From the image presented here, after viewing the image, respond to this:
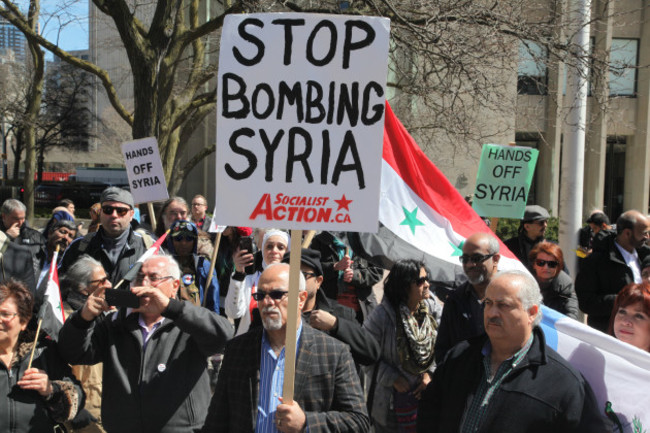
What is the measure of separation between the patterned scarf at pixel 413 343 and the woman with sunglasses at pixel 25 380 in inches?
76.7

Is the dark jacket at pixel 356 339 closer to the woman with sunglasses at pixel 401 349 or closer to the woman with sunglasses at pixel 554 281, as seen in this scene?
the woman with sunglasses at pixel 401 349

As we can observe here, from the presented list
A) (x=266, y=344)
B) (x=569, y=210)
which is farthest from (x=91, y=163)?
(x=266, y=344)

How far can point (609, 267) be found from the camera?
6016 mm

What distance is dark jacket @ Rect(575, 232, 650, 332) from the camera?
5891 millimetres

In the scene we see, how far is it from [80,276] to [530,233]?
4198 millimetres

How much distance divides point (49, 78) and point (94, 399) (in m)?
33.5

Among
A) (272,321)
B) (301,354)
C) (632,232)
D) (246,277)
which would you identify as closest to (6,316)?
Result: (272,321)

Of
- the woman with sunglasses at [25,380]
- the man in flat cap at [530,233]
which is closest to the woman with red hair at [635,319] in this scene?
the woman with sunglasses at [25,380]

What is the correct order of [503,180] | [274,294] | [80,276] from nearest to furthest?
[274,294], [80,276], [503,180]

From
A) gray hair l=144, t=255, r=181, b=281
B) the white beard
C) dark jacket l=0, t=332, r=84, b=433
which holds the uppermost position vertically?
gray hair l=144, t=255, r=181, b=281

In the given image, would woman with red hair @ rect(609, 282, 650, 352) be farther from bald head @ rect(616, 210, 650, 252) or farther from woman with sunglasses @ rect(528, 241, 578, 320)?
bald head @ rect(616, 210, 650, 252)

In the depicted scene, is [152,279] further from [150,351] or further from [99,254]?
[99,254]

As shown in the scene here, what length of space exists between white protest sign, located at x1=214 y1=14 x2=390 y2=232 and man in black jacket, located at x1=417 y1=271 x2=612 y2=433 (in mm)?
700

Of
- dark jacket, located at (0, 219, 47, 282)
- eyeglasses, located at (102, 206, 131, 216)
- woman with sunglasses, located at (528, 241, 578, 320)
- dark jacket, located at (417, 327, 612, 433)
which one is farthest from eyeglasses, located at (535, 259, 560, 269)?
dark jacket, located at (0, 219, 47, 282)
